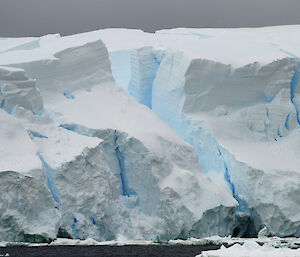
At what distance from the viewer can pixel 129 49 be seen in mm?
15117

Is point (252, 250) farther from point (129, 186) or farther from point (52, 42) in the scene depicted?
point (52, 42)

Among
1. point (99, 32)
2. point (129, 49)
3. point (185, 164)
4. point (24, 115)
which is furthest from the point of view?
point (99, 32)

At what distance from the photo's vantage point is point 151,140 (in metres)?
12.6

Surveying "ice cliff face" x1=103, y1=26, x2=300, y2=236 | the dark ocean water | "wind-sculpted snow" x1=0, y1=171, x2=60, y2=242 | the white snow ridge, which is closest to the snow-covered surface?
the white snow ridge

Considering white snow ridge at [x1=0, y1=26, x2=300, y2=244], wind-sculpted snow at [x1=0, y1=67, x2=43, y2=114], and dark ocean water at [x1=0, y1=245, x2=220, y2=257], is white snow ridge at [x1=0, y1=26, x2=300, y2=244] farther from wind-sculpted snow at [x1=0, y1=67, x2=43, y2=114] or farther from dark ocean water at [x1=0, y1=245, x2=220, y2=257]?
dark ocean water at [x1=0, y1=245, x2=220, y2=257]

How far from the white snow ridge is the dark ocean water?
64cm

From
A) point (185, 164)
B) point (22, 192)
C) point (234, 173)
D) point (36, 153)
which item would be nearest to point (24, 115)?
point (36, 153)

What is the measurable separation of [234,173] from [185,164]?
90 centimetres

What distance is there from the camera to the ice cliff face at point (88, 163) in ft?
35.3

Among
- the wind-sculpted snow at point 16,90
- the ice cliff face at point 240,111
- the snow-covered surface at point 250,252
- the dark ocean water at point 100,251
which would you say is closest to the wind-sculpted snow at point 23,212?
the dark ocean water at point 100,251

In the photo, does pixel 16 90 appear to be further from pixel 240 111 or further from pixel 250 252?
pixel 250 252

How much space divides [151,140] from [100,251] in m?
3.13

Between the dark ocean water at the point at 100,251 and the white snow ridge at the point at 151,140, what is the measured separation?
Result: 641mm

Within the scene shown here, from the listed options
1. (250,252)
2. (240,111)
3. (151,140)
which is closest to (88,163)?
(151,140)
